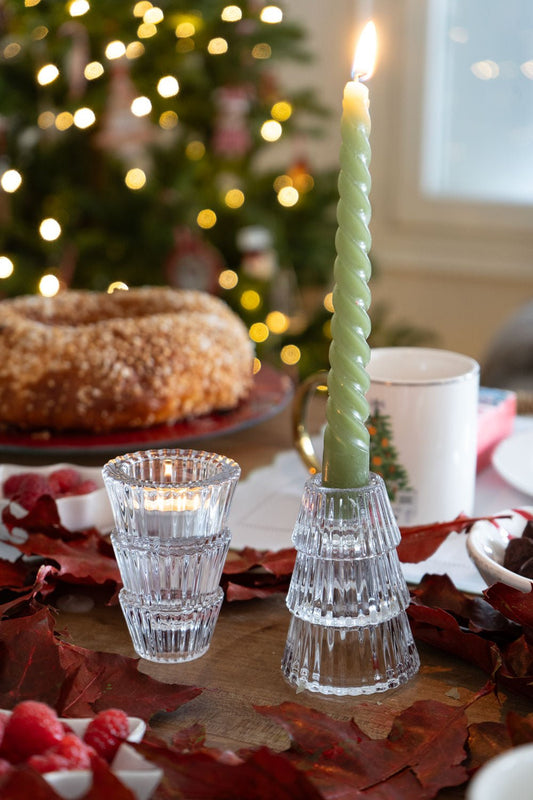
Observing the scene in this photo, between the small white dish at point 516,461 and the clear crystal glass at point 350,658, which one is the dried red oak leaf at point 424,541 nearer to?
the clear crystal glass at point 350,658

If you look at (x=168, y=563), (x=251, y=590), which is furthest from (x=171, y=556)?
(x=251, y=590)

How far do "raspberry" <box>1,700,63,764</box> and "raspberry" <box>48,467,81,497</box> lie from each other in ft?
1.28

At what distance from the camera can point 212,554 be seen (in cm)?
67

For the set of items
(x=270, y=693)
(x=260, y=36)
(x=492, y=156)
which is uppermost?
(x=260, y=36)

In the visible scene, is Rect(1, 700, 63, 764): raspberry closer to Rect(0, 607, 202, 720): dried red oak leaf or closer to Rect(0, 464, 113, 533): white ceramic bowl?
Rect(0, 607, 202, 720): dried red oak leaf

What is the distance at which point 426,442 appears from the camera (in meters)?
0.88

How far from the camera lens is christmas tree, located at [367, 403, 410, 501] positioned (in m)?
0.90

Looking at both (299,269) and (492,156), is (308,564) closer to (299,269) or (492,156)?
(299,269)

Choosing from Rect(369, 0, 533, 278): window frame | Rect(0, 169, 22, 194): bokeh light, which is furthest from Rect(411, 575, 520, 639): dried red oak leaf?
Rect(369, 0, 533, 278): window frame

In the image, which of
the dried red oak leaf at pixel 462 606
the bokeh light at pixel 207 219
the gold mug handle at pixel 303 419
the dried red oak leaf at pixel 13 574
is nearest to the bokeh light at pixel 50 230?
the bokeh light at pixel 207 219

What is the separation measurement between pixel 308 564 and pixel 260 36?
2.02m

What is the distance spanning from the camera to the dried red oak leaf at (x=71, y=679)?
57cm

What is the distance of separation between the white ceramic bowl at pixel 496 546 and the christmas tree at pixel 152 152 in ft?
5.51

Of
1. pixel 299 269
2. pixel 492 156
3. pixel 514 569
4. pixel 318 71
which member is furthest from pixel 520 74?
pixel 514 569
